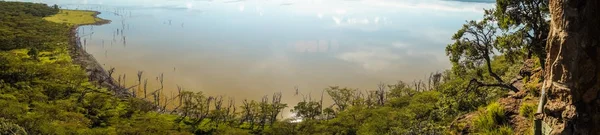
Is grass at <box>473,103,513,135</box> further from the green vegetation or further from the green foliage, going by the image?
the green vegetation

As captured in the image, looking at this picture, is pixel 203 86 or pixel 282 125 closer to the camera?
pixel 282 125

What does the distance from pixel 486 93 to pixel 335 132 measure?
64.5 feet

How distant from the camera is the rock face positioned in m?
5.81

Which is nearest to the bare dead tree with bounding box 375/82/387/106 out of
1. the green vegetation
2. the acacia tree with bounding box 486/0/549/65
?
the green vegetation

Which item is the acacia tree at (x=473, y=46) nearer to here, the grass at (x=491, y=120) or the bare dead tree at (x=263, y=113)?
the grass at (x=491, y=120)

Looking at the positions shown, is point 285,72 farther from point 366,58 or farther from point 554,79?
point 554,79

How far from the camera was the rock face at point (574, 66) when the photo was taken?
581cm

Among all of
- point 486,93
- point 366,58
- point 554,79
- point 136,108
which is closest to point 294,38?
point 366,58

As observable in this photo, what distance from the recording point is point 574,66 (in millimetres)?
5988

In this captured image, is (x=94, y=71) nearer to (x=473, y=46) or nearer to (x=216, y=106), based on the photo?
(x=216, y=106)

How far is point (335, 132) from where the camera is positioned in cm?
3744

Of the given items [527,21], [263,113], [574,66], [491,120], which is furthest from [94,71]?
[574,66]

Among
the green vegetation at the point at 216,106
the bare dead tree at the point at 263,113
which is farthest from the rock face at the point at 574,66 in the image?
the bare dead tree at the point at 263,113

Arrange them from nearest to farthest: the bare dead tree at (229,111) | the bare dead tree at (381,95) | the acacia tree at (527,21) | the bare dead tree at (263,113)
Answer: the acacia tree at (527,21)
the bare dead tree at (263,113)
the bare dead tree at (229,111)
the bare dead tree at (381,95)
